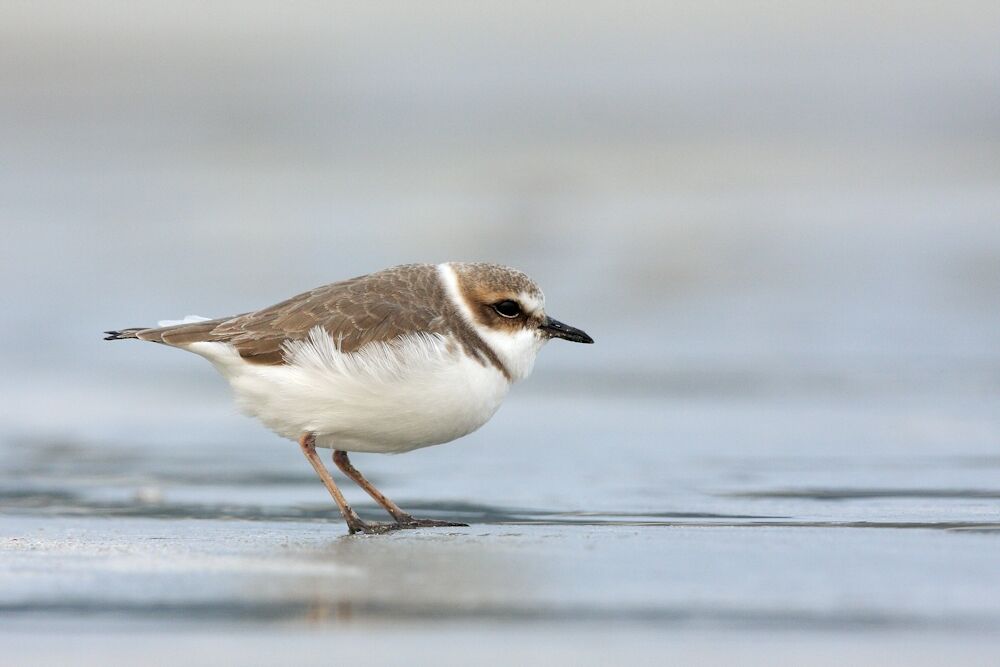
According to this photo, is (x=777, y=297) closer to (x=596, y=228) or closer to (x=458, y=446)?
(x=596, y=228)

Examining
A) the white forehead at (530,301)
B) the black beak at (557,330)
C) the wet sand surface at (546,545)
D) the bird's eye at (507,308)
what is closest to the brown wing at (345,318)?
the bird's eye at (507,308)

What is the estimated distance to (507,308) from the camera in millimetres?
6773

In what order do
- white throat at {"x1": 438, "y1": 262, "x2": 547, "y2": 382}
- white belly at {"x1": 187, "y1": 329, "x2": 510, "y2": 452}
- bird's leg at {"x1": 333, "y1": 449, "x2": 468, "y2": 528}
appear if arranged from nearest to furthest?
white belly at {"x1": 187, "y1": 329, "x2": 510, "y2": 452} < bird's leg at {"x1": 333, "y1": 449, "x2": 468, "y2": 528} < white throat at {"x1": 438, "y1": 262, "x2": 547, "y2": 382}

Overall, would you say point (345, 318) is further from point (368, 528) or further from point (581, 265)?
point (581, 265)

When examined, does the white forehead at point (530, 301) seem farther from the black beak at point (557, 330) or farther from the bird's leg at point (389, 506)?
the bird's leg at point (389, 506)

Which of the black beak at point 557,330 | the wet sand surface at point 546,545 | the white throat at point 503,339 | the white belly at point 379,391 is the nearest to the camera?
the wet sand surface at point 546,545

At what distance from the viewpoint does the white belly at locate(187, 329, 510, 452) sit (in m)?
6.28

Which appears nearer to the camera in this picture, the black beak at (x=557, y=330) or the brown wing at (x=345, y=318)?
the brown wing at (x=345, y=318)

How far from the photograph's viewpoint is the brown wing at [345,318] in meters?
6.48

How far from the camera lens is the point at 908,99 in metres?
26.5

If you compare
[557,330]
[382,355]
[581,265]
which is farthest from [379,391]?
[581,265]

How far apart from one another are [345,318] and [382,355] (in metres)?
0.32

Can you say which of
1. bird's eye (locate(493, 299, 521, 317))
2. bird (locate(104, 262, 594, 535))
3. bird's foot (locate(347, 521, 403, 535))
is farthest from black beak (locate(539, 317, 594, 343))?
bird's foot (locate(347, 521, 403, 535))

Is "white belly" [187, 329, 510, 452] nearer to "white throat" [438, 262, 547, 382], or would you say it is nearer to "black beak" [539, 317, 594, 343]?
"white throat" [438, 262, 547, 382]
